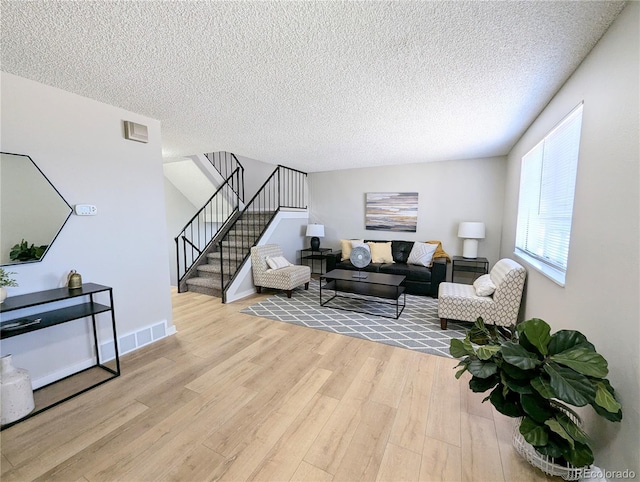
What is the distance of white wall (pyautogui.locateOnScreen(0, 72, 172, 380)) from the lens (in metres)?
2.05

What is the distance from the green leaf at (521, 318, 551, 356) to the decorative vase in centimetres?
311

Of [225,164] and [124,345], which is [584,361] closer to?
[124,345]

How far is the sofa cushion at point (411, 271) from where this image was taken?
4582mm

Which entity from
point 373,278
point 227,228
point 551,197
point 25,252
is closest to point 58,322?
point 25,252

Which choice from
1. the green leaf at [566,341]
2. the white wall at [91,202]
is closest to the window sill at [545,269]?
the green leaf at [566,341]

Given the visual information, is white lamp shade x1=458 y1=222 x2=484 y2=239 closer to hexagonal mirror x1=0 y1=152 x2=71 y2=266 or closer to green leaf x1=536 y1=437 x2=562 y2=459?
green leaf x1=536 y1=437 x2=562 y2=459

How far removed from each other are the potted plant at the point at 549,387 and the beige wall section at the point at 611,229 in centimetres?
13

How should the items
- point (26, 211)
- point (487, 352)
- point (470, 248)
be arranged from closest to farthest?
point (487, 352) → point (26, 211) → point (470, 248)

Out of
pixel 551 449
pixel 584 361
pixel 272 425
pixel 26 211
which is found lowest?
pixel 272 425

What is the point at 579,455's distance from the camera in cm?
124

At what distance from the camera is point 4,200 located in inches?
75.9

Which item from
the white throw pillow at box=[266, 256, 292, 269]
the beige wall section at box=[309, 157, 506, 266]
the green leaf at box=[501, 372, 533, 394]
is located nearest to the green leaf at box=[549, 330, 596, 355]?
the green leaf at box=[501, 372, 533, 394]

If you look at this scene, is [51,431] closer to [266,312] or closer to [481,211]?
[266,312]

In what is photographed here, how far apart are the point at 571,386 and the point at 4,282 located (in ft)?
11.1
